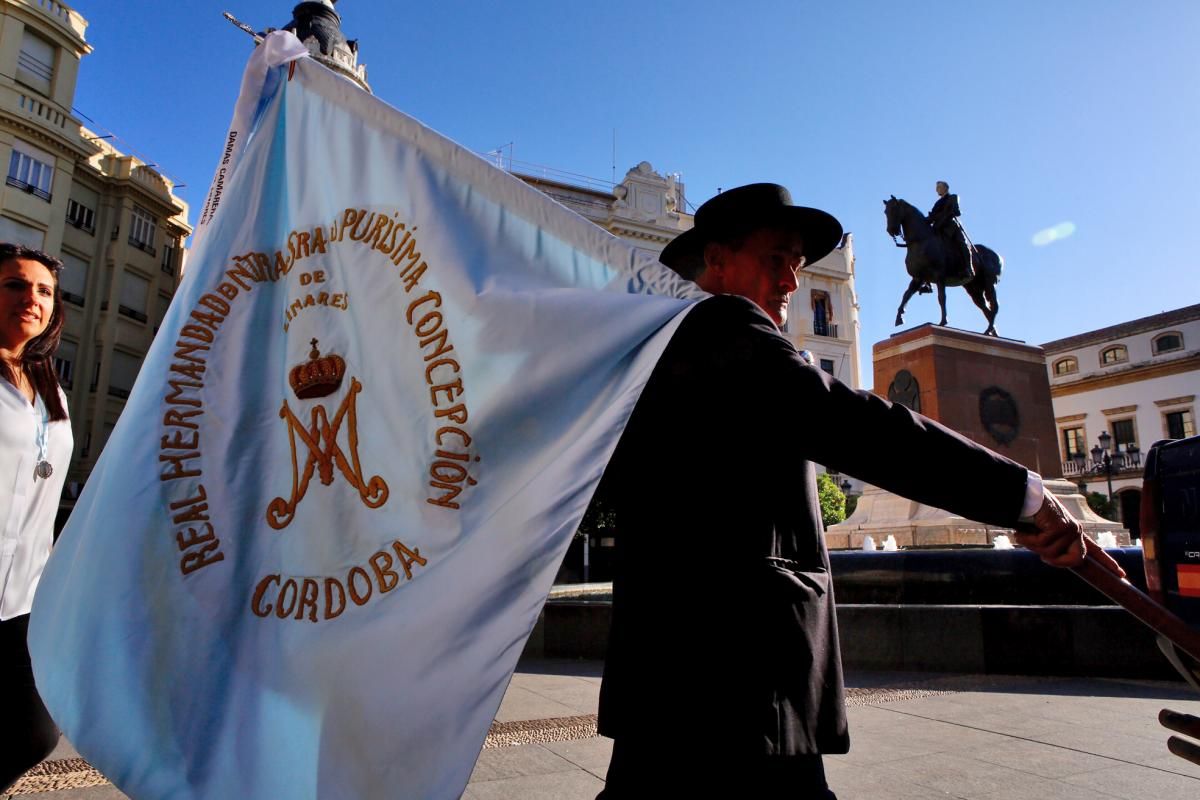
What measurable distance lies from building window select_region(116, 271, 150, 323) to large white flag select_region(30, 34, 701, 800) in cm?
3476

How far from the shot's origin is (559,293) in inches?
61.9

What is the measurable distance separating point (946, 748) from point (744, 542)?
131 inches

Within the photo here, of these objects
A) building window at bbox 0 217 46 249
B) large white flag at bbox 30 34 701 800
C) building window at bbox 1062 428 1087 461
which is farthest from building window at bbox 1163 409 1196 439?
building window at bbox 0 217 46 249

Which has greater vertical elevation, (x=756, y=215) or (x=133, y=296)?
(x=133, y=296)

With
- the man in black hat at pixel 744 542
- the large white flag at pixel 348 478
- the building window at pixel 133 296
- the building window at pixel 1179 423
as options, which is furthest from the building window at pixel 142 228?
the building window at pixel 1179 423

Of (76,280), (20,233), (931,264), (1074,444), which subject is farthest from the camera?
(1074,444)

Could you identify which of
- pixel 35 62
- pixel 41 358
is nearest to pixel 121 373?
pixel 35 62

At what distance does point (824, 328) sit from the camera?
4500 centimetres

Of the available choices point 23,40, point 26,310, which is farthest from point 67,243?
point 26,310

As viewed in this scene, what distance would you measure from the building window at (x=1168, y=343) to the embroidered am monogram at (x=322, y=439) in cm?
5799

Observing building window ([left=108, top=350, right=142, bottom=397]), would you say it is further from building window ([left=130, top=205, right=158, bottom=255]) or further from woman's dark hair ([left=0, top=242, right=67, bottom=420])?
woman's dark hair ([left=0, top=242, right=67, bottom=420])

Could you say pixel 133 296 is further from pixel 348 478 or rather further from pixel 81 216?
pixel 348 478

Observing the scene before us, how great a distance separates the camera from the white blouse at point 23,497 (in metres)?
2.10

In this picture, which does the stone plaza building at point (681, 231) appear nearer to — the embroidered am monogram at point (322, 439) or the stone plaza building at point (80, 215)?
the stone plaza building at point (80, 215)
